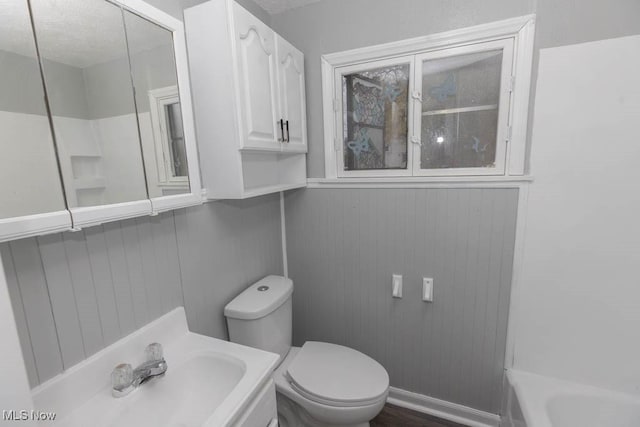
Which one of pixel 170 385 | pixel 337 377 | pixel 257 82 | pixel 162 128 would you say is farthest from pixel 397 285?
pixel 162 128

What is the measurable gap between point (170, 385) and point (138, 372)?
12 cm

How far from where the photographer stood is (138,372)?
0.96 metres

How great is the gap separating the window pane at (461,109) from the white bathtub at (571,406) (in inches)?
44.9

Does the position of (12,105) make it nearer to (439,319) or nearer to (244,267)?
(244,267)

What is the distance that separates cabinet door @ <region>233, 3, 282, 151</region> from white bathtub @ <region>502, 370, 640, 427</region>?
5.60ft

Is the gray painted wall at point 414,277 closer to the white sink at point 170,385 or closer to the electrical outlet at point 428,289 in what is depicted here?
the electrical outlet at point 428,289

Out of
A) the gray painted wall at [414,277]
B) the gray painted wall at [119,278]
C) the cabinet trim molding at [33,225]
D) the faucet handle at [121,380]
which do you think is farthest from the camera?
the gray painted wall at [414,277]

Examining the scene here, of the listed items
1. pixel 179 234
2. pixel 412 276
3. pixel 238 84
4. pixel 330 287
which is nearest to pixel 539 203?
pixel 412 276

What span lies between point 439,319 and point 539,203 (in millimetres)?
803

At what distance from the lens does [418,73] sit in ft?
4.96

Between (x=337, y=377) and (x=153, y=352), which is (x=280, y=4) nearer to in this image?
(x=153, y=352)

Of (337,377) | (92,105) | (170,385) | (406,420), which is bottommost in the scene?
(406,420)

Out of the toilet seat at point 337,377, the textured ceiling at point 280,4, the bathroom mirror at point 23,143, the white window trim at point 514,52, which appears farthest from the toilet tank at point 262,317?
the textured ceiling at point 280,4

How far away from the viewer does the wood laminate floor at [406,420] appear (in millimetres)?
1657
